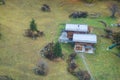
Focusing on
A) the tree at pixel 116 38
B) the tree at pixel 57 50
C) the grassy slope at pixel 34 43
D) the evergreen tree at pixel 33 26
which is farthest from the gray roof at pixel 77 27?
the tree at pixel 57 50

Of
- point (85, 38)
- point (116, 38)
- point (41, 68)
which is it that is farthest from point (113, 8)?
point (41, 68)

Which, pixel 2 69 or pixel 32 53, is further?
pixel 32 53

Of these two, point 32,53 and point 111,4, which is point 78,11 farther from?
point 32,53

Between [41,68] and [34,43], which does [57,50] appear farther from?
[34,43]

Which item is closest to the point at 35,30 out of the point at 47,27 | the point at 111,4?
the point at 47,27

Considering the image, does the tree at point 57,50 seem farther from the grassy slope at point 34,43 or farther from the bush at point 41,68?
the bush at point 41,68

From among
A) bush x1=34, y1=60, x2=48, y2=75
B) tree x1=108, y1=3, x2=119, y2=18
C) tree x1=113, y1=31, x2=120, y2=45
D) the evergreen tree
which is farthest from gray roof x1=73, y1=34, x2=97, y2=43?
tree x1=108, y1=3, x2=119, y2=18
